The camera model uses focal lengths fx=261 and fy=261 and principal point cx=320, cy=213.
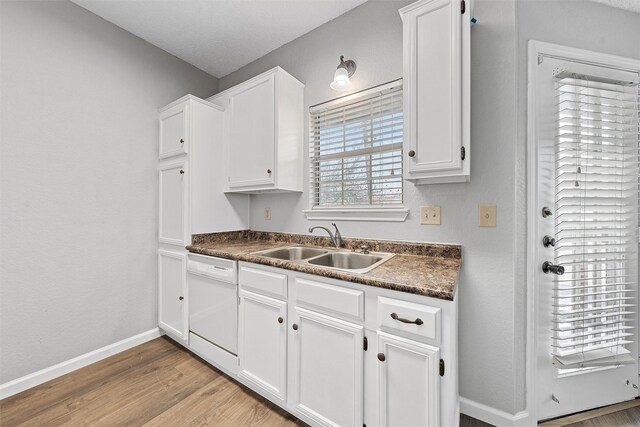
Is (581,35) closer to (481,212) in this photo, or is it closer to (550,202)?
(550,202)

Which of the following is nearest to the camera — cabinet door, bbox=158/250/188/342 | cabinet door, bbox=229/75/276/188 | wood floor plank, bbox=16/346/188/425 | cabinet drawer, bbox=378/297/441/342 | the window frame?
cabinet drawer, bbox=378/297/441/342

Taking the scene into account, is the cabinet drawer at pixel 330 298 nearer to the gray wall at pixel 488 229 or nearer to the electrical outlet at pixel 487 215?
the gray wall at pixel 488 229

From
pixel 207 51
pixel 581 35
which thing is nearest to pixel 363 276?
pixel 581 35

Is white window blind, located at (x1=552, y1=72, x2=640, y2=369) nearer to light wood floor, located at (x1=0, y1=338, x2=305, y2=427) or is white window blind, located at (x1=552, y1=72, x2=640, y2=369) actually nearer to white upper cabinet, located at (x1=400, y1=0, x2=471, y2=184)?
white upper cabinet, located at (x1=400, y1=0, x2=471, y2=184)

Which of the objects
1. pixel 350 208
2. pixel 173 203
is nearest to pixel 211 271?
pixel 173 203

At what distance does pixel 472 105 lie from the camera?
1.49 metres

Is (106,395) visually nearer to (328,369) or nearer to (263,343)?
(263,343)

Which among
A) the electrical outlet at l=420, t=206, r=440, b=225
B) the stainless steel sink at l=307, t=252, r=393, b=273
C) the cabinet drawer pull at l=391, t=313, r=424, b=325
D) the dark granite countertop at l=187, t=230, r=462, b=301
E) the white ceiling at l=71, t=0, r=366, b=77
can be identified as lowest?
the cabinet drawer pull at l=391, t=313, r=424, b=325

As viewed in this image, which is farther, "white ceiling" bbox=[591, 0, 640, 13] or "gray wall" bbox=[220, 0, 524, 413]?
"white ceiling" bbox=[591, 0, 640, 13]

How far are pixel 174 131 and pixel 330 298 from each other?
1975 mm

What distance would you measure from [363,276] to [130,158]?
7.31 ft

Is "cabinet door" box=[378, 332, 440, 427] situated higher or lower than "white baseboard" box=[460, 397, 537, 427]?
higher

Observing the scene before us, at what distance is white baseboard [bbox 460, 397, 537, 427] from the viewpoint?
1.40 meters

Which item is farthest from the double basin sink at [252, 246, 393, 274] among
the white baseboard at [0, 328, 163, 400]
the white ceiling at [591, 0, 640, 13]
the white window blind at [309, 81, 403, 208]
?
the white ceiling at [591, 0, 640, 13]
